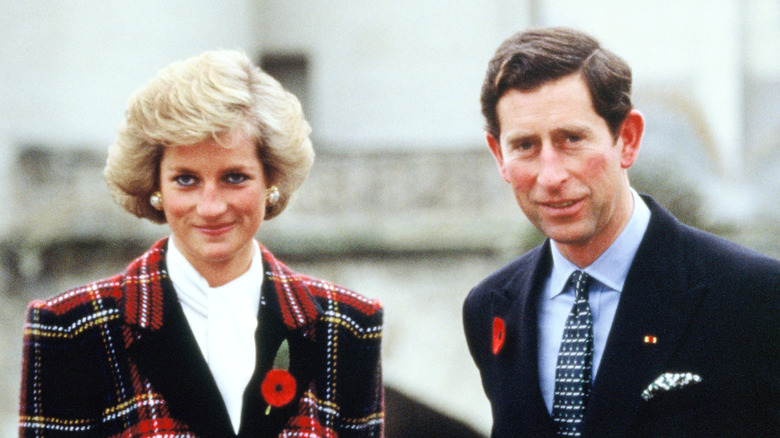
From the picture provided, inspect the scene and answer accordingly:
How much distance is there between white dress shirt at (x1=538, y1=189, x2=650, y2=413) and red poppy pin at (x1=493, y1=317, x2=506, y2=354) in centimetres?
14

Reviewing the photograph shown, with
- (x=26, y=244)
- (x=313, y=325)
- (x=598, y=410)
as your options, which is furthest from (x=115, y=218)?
(x=598, y=410)

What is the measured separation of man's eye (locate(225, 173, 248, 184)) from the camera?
2.96m

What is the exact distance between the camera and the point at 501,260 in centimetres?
1064

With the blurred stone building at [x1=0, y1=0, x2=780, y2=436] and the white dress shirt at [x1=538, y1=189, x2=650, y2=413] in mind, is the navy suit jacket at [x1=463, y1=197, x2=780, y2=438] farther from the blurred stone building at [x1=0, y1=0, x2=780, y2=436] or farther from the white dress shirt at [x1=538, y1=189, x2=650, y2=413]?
the blurred stone building at [x1=0, y1=0, x2=780, y2=436]

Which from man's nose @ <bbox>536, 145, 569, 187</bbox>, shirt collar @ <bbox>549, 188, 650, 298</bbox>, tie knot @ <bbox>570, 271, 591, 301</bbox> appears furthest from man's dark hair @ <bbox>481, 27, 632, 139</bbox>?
tie knot @ <bbox>570, 271, 591, 301</bbox>

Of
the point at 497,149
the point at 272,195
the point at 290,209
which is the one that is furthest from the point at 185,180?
the point at 290,209

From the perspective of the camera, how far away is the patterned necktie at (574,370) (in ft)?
9.45

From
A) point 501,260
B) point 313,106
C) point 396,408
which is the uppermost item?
point 313,106

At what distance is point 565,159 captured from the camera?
9.36 feet

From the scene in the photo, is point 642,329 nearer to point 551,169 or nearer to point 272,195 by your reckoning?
point 551,169

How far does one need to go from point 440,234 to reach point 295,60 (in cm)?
518

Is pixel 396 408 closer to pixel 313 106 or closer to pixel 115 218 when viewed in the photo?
pixel 115 218

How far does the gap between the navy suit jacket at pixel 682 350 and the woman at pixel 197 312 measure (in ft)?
2.08

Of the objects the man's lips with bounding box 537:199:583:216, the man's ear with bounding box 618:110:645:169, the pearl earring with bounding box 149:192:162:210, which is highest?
the man's ear with bounding box 618:110:645:169
